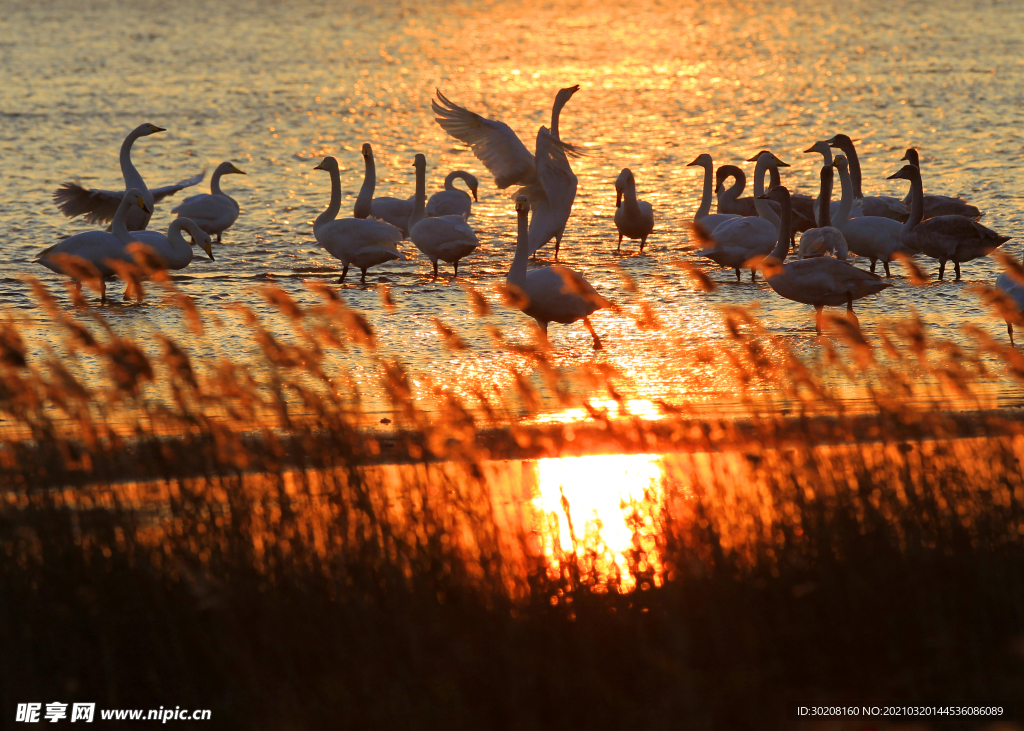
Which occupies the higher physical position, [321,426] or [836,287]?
[321,426]

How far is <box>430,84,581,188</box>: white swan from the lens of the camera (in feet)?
37.4

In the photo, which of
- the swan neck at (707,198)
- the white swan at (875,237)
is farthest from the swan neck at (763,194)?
the white swan at (875,237)

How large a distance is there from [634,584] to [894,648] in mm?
1083

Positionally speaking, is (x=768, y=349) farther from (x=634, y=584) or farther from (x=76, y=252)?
(x=76, y=252)

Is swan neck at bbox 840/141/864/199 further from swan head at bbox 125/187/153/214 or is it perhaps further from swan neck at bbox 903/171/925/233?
swan head at bbox 125/187/153/214

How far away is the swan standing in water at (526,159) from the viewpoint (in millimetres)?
11422

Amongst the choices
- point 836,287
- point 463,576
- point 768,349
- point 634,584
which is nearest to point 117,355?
point 463,576

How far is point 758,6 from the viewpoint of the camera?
238 ft

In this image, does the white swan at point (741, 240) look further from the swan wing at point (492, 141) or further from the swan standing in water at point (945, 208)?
the swan standing in water at point (945, 208)

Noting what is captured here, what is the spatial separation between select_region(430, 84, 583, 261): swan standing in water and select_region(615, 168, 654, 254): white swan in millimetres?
3235

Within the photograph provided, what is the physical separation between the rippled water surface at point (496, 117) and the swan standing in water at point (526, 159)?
1103mm

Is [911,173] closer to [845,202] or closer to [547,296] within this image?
[845,202]

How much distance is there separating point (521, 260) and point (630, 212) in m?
5.33

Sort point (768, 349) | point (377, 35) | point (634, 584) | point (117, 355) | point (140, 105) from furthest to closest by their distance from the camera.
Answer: point (377, 35), point (140, 105), point (768, 349), point (634, 584), point (117, 355)
